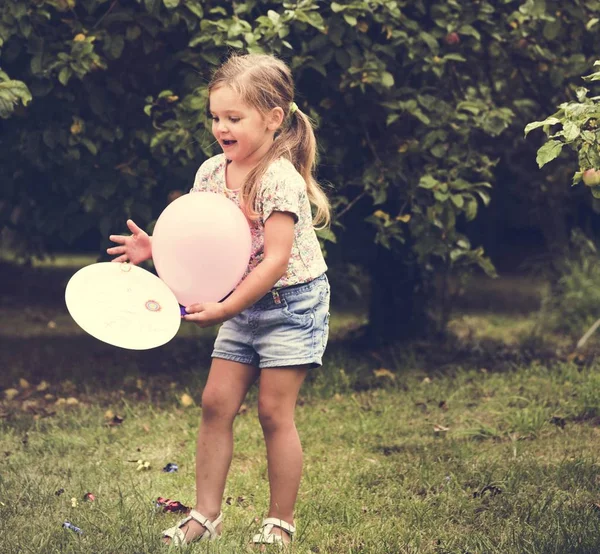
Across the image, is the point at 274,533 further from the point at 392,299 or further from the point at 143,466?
the point at 392,299

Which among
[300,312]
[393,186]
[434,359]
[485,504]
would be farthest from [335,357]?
[300,312]

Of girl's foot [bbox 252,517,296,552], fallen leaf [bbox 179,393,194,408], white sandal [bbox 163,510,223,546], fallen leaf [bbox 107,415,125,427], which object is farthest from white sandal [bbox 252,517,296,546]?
fallen leaf [bbox 179,393,194,408]

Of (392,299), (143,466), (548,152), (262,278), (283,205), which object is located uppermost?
(548,152)

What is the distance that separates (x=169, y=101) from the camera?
4676mm

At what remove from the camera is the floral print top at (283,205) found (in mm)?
2775

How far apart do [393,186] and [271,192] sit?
255cm

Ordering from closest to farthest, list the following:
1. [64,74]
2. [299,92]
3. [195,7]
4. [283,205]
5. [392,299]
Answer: [283,205] < [64,74] < [195,7] < [299,92] < [392,299]

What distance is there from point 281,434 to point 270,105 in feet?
3.24

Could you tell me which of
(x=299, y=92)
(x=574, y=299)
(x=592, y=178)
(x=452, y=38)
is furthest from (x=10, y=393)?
(x=574, y=299)

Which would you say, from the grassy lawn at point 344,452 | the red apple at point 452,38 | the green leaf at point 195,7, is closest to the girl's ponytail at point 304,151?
the grassy lawn at point 344,452

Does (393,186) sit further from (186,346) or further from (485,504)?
(485,504)

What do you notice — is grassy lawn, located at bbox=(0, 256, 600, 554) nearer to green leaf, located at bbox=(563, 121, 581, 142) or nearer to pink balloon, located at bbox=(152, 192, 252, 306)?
pink balloon, located at bbox=(152, 192, 252, 306)

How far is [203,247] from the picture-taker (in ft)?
8.86

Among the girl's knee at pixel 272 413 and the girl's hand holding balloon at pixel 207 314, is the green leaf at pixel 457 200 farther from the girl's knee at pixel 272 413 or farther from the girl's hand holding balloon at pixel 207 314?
the girl's hand holding balloon at pixel 207 314
